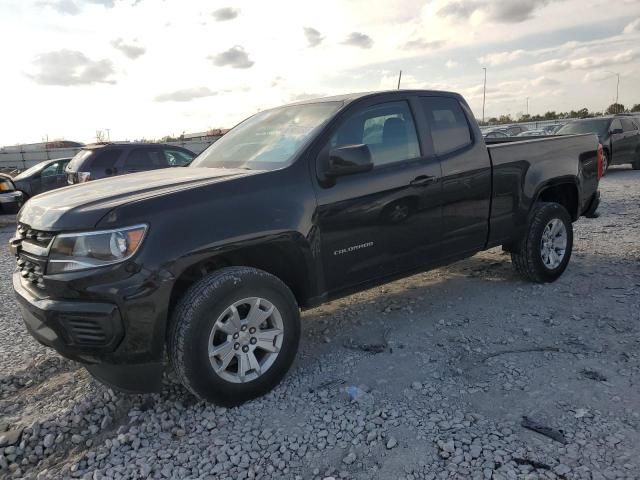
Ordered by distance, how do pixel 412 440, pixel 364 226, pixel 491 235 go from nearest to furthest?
1. pixel 412 440
2. pixel 364 226
3. pixel 491 235

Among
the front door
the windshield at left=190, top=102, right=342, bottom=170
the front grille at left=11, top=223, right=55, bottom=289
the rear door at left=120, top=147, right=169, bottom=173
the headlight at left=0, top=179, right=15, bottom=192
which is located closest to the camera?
the front grille at left=11, top=223, right=55, bottom=289

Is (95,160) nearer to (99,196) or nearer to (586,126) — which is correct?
(99,196)

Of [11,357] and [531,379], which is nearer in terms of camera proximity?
[531,379]

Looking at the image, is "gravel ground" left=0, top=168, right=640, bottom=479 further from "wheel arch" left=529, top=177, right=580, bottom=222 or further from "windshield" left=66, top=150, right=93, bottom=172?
"windshield" left=66, top=150, right=93, bottom=172

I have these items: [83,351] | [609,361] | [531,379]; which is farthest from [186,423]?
[609,361]

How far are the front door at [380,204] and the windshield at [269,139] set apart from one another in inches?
9.3

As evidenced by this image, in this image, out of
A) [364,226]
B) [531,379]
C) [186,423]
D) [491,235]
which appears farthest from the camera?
[491,235]

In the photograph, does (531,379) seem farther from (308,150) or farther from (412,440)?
(308,150)

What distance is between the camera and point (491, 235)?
4742 millimetres

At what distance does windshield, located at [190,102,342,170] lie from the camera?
3.69 meters

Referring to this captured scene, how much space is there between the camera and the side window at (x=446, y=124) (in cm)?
430

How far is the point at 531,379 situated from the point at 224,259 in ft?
7.11

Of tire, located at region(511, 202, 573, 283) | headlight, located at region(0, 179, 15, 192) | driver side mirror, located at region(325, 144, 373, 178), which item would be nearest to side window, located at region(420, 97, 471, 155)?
driver side mirror, located at region(325, 144, 373, 178)

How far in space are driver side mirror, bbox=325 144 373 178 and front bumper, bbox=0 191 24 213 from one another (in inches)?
427
